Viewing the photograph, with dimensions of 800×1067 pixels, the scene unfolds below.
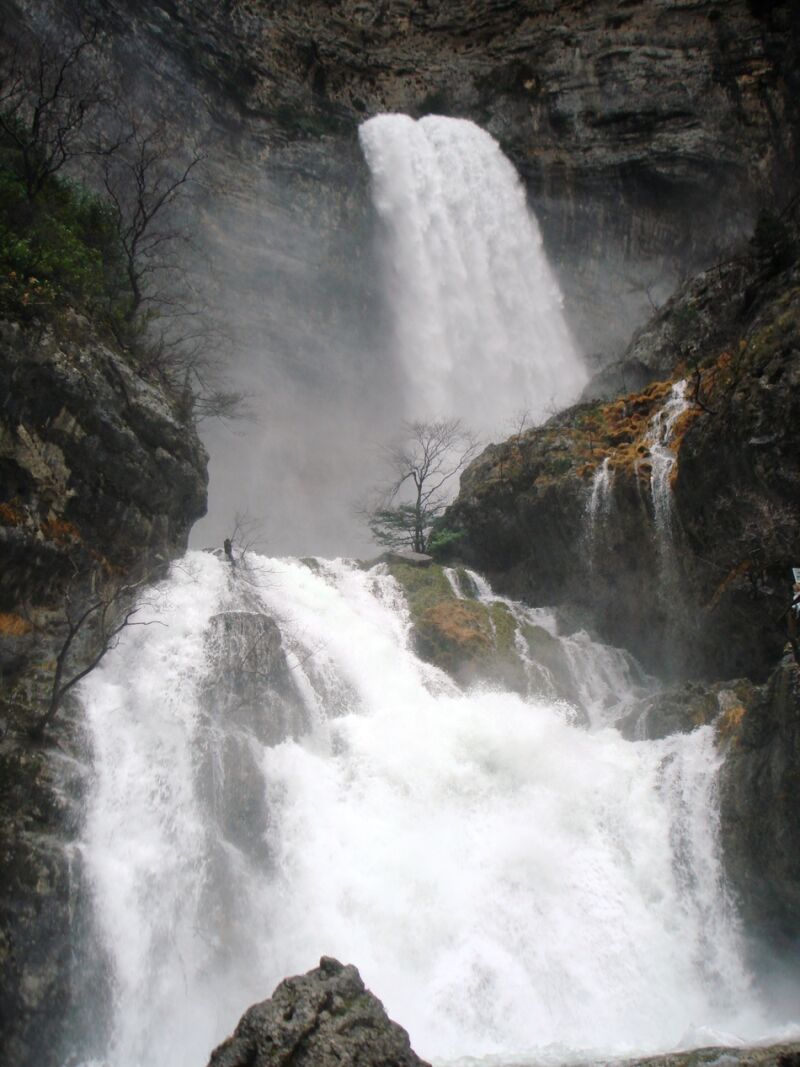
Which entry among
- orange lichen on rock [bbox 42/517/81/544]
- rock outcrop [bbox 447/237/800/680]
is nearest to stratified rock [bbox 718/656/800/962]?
rock outcrop [bbox 447/237/800/680]

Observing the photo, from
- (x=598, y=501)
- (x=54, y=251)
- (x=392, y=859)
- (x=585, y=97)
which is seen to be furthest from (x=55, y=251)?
(x=585, y=97)

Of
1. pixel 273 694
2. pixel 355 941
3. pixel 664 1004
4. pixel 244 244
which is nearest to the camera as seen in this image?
pixel 664 1004

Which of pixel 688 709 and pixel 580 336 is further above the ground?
pixel 580 336

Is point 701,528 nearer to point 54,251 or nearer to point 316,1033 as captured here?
point 316,1033

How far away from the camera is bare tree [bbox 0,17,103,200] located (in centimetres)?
1527

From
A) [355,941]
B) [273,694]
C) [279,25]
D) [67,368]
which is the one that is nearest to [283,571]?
[273,694]

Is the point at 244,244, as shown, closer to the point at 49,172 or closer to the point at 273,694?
the point at 49,172

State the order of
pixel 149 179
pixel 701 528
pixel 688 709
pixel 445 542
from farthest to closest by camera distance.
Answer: pixel 149 179 → pixel 445 542 → pixel 701 528 → pixel 688 709

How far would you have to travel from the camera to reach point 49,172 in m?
15.3

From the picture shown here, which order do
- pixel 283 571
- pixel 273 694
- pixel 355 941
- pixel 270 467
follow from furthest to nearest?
pixel 270 467
pixel 283 571
pixel 273 694
pixel 355 941

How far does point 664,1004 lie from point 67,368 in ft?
48.2

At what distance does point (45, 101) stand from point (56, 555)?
31.4 ft

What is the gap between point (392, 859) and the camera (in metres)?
12.1

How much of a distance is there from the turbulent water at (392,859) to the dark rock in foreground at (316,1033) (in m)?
3.29
